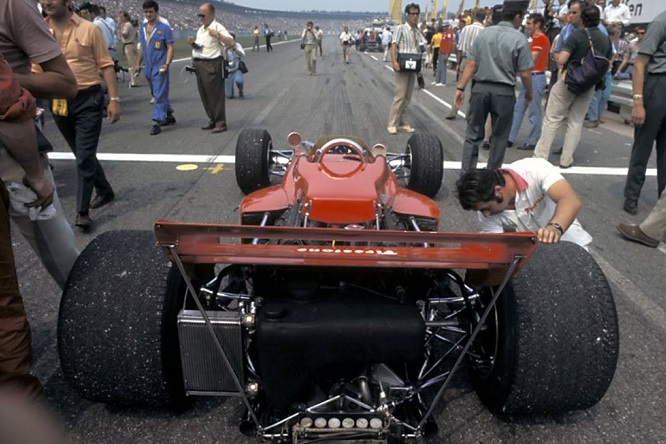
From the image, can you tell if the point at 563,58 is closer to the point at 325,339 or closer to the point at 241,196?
the point at 241,196

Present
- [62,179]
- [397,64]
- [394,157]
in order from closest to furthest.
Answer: [394,157] → [62,179] → [397,64]

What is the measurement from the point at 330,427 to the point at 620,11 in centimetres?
1370

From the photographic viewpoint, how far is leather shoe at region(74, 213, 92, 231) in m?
4.60

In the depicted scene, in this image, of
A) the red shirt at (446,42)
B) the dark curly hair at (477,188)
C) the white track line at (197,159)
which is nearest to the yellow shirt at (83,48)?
the white track line at (197,159)

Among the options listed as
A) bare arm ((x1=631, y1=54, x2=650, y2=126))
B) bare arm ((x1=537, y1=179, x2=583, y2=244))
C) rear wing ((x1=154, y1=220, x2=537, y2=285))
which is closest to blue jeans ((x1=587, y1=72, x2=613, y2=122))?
bare arm ((x1=631, y1=54, x2=650, y2=126))

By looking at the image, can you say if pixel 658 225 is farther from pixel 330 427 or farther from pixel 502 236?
pixel 330 427

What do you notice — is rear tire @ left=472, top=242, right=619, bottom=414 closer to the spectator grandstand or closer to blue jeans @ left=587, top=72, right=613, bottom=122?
blue jeans @ left=587, top=72, right=613, bottom=122

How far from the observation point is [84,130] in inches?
175

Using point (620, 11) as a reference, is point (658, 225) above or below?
below

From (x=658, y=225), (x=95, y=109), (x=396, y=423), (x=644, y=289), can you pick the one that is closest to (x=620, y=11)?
(x=658, y=225)

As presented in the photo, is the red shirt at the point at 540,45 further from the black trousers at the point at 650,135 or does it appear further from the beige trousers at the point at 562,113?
the black trousers at the point at 650,135

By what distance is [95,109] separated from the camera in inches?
179

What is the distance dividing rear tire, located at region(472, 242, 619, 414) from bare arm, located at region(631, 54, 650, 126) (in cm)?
356

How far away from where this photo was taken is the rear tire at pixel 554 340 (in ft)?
7.24
